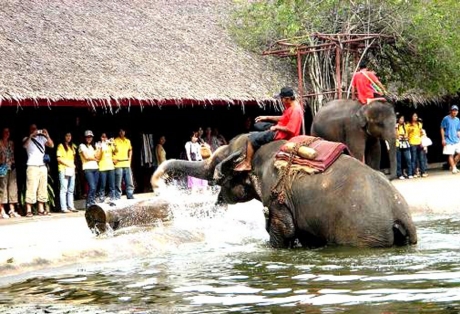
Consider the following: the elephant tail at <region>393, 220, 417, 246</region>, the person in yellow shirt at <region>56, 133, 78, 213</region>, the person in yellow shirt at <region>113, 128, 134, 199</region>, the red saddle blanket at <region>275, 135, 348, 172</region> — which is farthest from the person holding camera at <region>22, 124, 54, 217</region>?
the elephant tail at <region>393, 220, 417, 246</region>

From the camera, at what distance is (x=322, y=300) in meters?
8.20

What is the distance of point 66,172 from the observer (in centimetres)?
2009

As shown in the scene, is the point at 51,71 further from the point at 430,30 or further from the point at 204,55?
the point at 430,30

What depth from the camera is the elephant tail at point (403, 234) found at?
11203 mm

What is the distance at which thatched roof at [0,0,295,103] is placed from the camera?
2061 cm

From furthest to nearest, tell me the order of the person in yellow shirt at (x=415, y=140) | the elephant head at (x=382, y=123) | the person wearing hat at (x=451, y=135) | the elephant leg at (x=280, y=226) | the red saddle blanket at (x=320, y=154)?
the person wearing hat at (x=451, y=135) → the person in yellow shirt at (x=415, y=140) → the elephant head at (x=382, y=123) → the elephant leg at (x=280, y=226) → the red saddle blanket at (x=320, y=154)

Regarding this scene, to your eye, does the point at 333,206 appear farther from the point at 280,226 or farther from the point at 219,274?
the point at 219,274

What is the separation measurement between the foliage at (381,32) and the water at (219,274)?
11354 mm

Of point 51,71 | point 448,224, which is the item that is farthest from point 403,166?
point 448,224

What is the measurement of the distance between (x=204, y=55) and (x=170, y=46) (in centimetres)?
83

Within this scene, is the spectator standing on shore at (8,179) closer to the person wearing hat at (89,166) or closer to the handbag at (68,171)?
the handbag at (68,171)

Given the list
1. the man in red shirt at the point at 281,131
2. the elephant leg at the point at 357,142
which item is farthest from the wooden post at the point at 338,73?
the man in red shirt at the point at 281,131

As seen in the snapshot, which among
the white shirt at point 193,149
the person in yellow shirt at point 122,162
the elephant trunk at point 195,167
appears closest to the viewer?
the elephant trunk at point 195,167

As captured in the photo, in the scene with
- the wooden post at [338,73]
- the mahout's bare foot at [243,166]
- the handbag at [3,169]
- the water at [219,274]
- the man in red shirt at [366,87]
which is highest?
the wooden post at [338,73]
